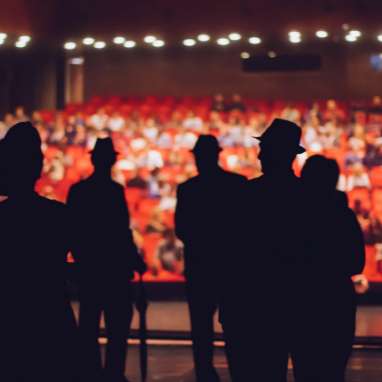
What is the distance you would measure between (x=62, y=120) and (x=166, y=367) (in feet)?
24.3

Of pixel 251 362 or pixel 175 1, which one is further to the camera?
pixel 175 1

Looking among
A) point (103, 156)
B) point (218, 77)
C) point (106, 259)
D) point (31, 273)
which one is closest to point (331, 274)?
point (31, 273)

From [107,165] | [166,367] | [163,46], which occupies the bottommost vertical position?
[166,367]

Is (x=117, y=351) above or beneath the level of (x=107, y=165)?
beneath

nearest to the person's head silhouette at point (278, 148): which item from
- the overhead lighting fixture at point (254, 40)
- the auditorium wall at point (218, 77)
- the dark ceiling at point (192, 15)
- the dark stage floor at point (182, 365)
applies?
the dark stage floor at point (182, 365)

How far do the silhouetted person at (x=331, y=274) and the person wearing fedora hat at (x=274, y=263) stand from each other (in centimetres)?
6

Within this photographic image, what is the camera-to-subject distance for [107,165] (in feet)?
18.2

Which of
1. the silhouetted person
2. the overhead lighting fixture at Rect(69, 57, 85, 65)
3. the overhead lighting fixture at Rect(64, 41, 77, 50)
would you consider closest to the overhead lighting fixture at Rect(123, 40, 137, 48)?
the overhead lighting fixture at Rect(64, 41, 77, 50)

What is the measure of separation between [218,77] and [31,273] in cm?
1501

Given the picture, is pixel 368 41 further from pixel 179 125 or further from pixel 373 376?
pixel 373 376

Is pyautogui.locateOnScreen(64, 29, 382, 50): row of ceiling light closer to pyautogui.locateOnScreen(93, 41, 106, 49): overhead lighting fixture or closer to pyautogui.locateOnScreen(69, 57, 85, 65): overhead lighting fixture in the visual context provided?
pyautogui.locateOnScreen(93, 41, 106, 49): overhead lighting fixture

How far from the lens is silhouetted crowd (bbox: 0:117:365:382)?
293 cm

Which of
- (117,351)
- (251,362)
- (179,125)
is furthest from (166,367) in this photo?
(179,125)

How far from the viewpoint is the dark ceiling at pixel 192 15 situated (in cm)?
1048
